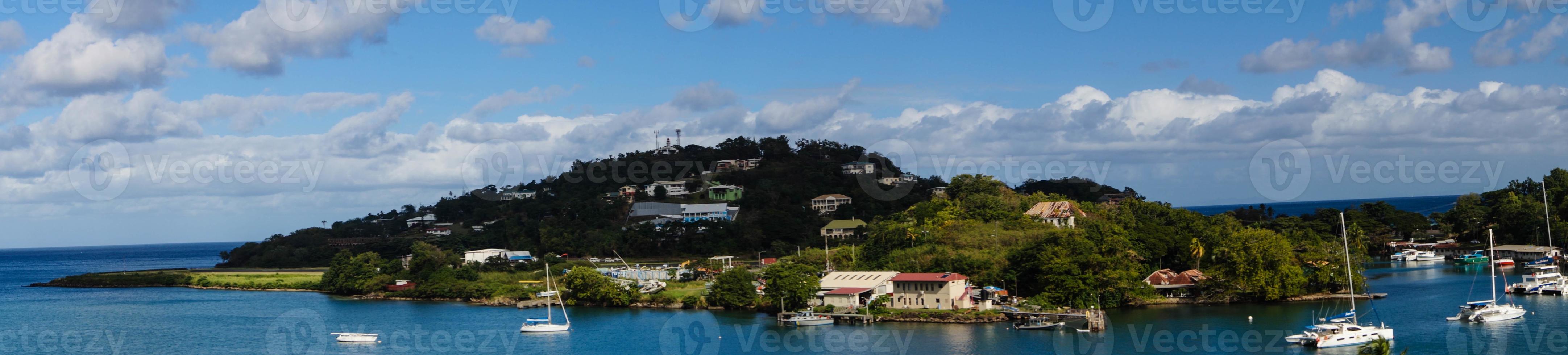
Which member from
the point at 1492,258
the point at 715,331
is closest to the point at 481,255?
the point at 715,331

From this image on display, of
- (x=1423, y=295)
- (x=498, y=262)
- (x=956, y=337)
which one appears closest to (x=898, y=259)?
(x=956, y=337)

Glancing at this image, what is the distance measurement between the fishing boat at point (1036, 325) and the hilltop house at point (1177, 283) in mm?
6381

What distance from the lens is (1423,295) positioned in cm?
3244

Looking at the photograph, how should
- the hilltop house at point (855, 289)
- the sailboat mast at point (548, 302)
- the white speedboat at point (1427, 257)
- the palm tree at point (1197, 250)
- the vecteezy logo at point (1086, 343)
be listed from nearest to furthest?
the vecteezy logo at point (1086, 343)
the hilltop house at point (855, 289)
the sailboat mast at point (548, 302)
the palm tree at point (1197, 250)
the white speedboat at point (1427, 257)

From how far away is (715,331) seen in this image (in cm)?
2900

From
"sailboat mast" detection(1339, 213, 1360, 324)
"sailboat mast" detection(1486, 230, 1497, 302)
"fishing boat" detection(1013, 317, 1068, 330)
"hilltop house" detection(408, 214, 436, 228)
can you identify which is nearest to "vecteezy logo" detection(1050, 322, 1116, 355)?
"fishing boat" detection(1013, 317, 1068, 330)

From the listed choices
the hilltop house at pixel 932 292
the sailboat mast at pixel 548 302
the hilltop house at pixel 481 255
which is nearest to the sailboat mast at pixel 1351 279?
the hilltop house at pixel 932 292

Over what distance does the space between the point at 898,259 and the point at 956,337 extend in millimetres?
9502

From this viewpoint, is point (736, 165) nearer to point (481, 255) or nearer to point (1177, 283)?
point (481, 255)

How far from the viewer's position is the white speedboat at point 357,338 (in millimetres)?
29078

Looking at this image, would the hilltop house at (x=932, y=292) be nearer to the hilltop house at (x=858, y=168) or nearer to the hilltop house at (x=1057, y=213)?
the hilltop house at (x=1057, y=213)

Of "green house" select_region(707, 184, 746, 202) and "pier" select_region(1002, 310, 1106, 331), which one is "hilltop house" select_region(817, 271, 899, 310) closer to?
"pier" select_region(1002, 310, 1106, 331)

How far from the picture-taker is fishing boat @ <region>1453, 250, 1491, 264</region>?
45969mm

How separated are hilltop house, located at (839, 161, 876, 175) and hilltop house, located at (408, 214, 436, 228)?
2824cm
